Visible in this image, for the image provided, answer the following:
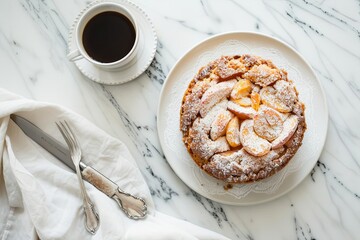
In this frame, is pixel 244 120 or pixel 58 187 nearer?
pixel 244 120

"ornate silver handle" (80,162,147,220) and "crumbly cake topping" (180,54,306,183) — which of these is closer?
"crumbly cake topping" (180,54,306,183)

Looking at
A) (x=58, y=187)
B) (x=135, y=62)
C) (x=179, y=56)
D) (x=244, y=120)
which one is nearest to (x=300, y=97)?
(x=244, y=120)

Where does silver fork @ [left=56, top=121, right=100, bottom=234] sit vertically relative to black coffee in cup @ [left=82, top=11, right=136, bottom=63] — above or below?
below

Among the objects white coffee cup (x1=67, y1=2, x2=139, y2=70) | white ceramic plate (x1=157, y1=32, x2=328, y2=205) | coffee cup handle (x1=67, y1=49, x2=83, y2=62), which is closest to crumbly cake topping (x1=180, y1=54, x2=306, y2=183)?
white ceramic plate (x1=157, y1=32, x2=328, y2=205)

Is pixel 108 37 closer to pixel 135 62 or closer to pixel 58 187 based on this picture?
pixel 135 62

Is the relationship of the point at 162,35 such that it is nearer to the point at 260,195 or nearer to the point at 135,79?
the point at 135,79

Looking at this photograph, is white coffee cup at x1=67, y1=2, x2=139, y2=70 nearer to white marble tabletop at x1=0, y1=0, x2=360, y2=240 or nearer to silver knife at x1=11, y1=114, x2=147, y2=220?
white marble tabletop at x1=0, y1=0, x2=360, y2=240
